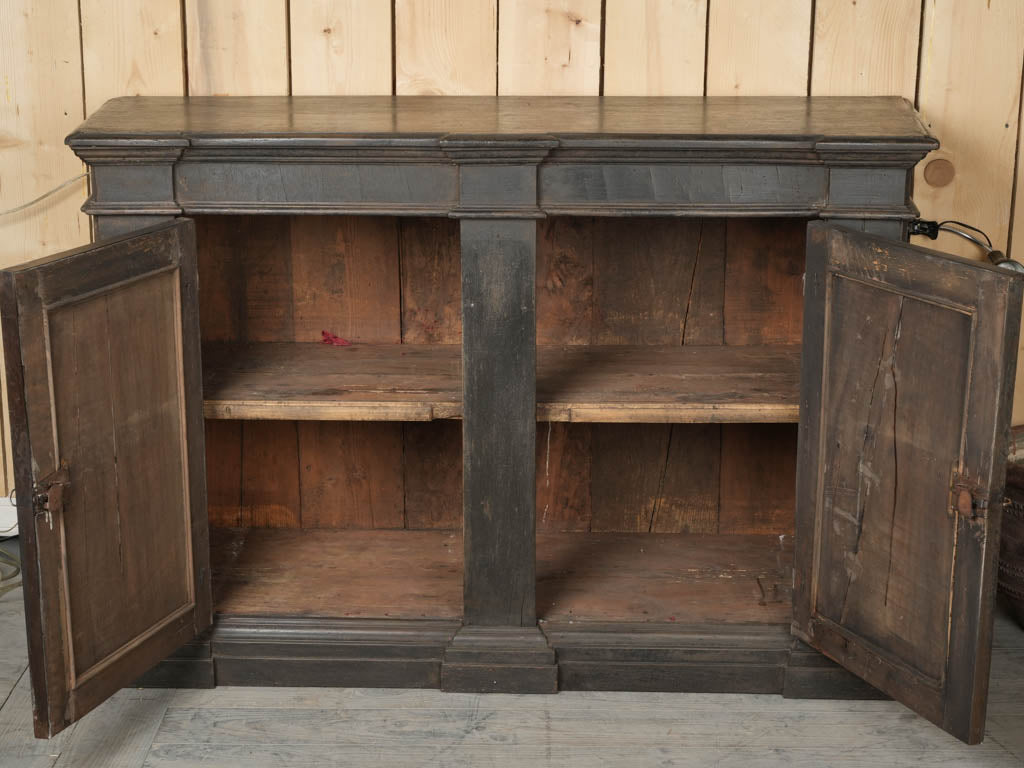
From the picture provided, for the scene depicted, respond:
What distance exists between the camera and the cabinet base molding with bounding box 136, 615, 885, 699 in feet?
7.83

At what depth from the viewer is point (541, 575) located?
2.61 metres

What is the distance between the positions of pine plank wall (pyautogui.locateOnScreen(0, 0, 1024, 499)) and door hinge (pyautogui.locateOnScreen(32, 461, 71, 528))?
103cm

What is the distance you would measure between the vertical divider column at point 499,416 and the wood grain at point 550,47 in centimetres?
53

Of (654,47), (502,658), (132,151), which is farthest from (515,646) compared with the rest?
(654,47)

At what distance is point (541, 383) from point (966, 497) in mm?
840

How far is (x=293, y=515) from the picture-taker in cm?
290

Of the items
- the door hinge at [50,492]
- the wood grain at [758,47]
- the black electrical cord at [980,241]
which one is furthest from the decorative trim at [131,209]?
the black electrical cord at [980,241]

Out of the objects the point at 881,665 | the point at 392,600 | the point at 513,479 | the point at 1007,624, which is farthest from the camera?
the point at 1007,624

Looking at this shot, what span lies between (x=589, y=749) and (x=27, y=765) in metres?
0.96

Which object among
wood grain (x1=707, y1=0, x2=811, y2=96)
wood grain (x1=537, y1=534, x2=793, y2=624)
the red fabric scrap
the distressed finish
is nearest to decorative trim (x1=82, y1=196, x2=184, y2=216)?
the distressed finish

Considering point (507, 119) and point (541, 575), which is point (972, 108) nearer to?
point (507, 119)

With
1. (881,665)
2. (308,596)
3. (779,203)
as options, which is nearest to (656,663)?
(881,665)

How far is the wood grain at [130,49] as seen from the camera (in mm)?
2625

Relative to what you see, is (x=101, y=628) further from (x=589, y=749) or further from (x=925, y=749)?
(x=925, y=749)
